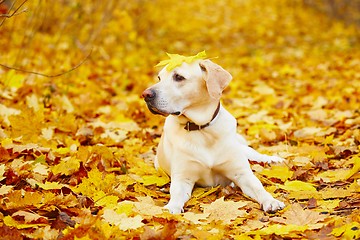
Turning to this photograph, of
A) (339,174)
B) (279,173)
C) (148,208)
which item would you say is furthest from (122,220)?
(339,174)

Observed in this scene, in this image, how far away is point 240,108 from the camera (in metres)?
6.27

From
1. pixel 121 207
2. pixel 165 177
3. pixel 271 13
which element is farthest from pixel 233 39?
pixel 121 207

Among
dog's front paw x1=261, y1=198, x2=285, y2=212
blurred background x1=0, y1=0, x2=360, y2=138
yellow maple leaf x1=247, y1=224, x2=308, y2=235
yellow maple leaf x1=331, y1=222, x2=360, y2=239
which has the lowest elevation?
blurred background x1=0, y1=0, x2=360, y2=138

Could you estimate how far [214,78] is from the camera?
3.33m

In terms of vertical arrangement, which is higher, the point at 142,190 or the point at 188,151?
the point at 188,151

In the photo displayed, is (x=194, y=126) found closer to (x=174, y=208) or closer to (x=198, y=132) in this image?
(x=198, y=132)

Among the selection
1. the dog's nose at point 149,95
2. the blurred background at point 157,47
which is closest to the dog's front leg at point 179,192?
the dog's nose at point 149,95

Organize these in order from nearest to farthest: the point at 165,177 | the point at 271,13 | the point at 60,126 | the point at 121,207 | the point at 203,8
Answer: the point at 121,207 → the point at 165,177 → the point at 60,126 → the point at 271,13 → the point at 203,8

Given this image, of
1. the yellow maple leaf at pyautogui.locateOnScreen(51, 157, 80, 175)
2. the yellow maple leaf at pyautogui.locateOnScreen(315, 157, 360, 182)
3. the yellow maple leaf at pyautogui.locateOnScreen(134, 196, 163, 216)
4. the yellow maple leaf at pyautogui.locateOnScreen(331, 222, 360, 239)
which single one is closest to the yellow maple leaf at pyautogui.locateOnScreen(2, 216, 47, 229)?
the yellow maple leaf at pyautogui.locateOnScreen(134, 196, 163, 216)

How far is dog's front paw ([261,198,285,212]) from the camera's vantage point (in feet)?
10.4

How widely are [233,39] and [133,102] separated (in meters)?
6.30

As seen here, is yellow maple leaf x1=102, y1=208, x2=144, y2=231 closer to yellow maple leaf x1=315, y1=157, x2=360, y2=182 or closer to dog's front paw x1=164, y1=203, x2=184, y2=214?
dog's front paw x1=164, y1=203, x2=184, y2=214

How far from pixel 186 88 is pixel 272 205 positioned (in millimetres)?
778

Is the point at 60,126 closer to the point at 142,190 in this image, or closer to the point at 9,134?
the point at 9,134
